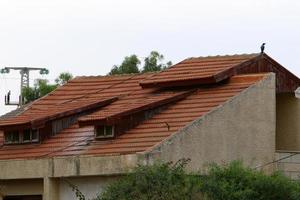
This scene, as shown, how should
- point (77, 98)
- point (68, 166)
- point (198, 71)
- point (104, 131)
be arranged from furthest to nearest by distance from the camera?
point (77, 98) → point (198, 71) → point (104, 131) → point (68, 166)

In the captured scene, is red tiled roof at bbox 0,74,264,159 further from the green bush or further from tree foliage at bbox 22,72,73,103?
tree foliage at bbox 22,72,73,103

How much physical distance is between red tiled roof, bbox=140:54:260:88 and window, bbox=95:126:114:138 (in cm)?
319

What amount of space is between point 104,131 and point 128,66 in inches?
1037

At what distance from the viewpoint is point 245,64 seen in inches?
1805

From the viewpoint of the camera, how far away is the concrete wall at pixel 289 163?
4466 cm

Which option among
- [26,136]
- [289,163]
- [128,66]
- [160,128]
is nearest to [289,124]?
[289,163]

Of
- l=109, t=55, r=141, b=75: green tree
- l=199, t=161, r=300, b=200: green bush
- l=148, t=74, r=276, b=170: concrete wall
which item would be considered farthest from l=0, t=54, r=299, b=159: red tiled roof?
l=109, t=55, r=141, b=75: green tree

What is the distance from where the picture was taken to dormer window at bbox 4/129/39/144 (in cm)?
4634

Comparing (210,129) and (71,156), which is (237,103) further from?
(71,156)

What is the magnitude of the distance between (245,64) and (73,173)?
308 inches

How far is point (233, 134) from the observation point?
4278 centimetres

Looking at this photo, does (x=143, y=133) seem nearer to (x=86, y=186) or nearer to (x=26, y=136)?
(x=86, y=186)

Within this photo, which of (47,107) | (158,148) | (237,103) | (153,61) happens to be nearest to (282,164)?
(237,103)

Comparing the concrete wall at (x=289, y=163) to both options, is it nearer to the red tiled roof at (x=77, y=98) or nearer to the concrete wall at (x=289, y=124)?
the concrete wall at (x=289, y=124)
